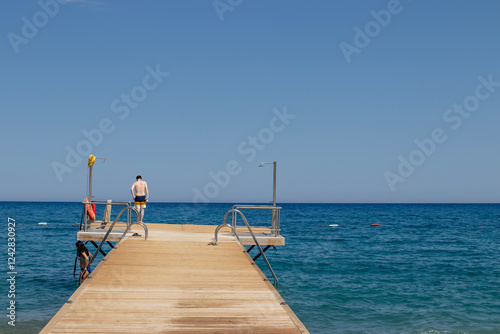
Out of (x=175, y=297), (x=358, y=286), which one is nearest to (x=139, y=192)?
(x=175, y=297)

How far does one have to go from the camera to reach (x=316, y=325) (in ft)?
48.8

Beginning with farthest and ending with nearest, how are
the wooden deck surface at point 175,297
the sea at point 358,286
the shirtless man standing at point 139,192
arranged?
1. the shirtless man standing at point 139,192
2. the sea at point 358,286
3. the wooden deck surface at point 175,297

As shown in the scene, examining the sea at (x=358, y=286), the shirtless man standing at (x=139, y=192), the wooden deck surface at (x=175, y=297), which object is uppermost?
the shirtless man standing at (x=139, y=192)

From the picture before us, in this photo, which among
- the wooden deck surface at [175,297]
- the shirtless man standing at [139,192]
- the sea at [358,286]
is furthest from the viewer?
the shirtless man standing at [139,192]

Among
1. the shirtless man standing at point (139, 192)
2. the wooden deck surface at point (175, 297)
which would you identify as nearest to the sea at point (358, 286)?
the shirtless man standing at point (139, 192)

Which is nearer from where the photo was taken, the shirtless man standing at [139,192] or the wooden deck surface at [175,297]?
the wooden deck surface at [175,297]

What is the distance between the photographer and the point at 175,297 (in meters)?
8.12

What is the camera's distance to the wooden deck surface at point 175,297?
21.7 feet

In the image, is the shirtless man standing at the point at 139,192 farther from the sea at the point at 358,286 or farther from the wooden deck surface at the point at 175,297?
the wooden deck surface at the point at 175,297

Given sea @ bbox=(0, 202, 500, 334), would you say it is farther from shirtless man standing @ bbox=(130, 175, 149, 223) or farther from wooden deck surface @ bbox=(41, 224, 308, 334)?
wooden deck surface @ bbox=(41, 224, 308, 334)

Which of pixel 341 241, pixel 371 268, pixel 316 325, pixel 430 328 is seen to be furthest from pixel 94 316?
pixel 341 241

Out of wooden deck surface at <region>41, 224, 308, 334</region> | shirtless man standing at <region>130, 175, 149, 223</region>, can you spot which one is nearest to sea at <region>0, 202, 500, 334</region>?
shirtless man standing at <region>130, 175, 149, 223</region>

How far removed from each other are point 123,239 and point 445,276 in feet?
57.0

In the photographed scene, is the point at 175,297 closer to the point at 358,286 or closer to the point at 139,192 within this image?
the point at 139,192
